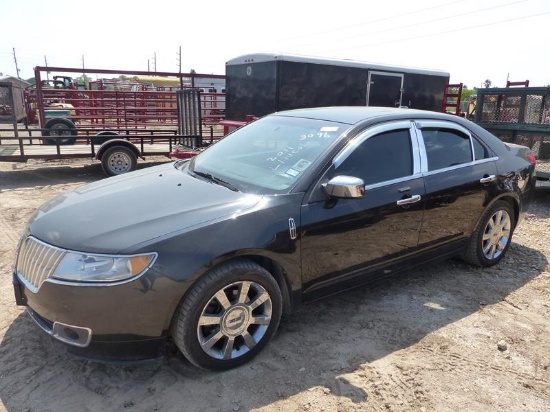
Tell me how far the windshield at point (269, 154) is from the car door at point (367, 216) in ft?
0.70

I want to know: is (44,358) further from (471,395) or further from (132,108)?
(132,108)

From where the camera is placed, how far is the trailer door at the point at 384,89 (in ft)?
32.7

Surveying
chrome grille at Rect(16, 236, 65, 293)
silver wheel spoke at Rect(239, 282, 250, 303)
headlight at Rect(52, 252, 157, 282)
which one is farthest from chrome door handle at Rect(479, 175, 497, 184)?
chrome grille at Rect(16, 236, 65, 293)

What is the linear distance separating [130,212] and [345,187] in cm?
138

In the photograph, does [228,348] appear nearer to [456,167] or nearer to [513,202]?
[456,167]

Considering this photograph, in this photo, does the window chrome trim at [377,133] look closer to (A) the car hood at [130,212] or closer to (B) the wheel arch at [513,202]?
(A) the car hood at [130,212]

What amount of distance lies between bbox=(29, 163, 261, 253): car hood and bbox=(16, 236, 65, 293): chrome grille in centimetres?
5

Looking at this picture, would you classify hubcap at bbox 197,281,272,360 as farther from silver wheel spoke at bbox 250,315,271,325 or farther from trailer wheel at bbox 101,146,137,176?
trailer wheel at bbox 101,146,137,176

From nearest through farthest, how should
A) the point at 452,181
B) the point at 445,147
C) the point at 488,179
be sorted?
the point at 452,181 < the point at 445,147 < the point at 488,179

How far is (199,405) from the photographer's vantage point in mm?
2488

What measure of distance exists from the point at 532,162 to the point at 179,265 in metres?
4.19

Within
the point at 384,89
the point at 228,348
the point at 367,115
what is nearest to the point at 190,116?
the point at 384,89

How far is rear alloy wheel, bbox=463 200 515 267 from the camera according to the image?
4.30 metres

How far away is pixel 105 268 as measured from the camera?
2398mm
